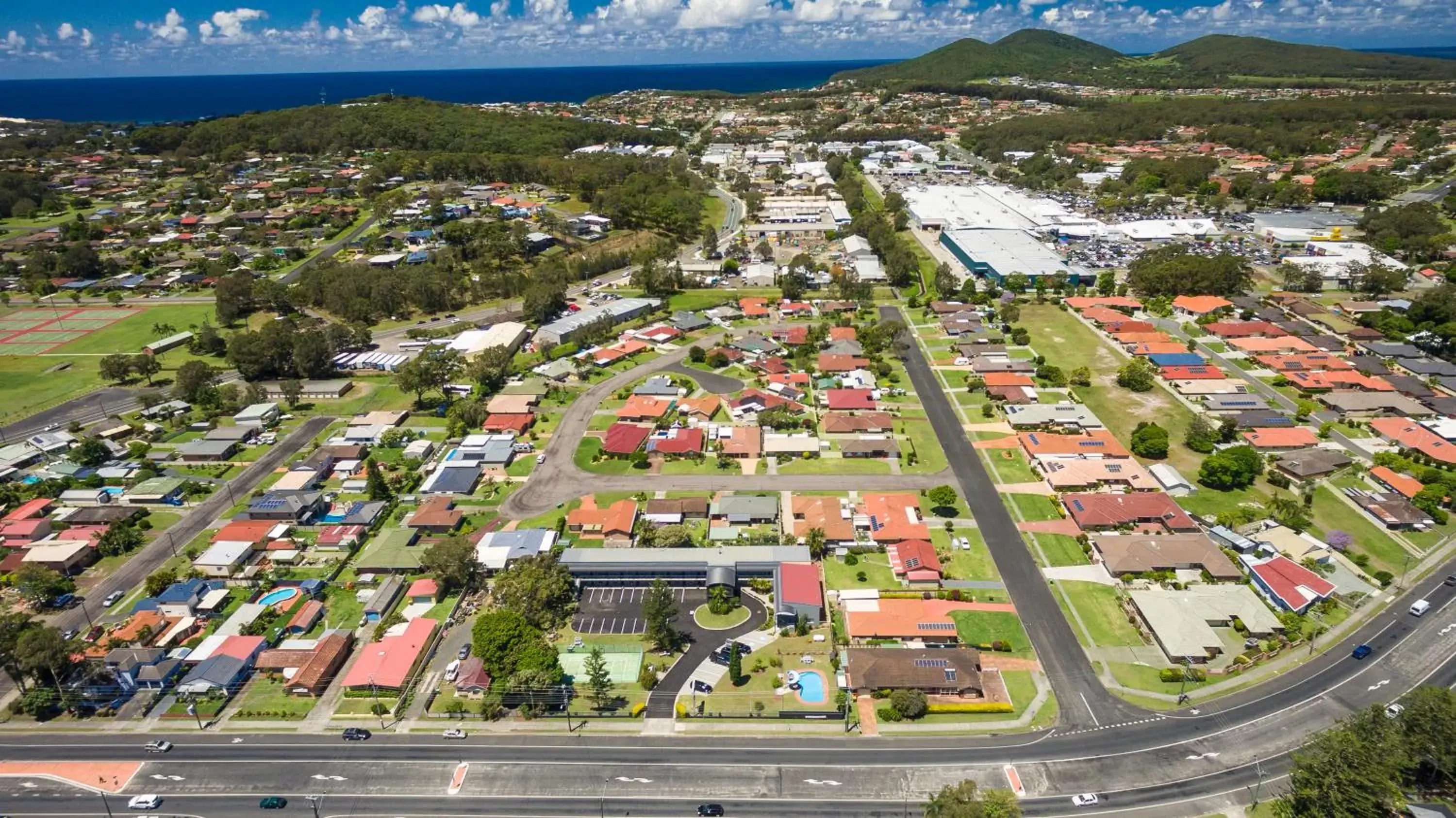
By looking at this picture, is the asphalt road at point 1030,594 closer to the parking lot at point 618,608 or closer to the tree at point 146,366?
the parking lot at point 618,608

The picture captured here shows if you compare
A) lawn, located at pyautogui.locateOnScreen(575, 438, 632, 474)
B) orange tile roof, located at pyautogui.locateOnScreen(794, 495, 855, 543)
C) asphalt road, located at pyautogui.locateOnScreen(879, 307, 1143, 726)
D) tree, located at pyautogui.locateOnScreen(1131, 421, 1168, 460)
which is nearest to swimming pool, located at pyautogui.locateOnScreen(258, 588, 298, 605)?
lawn, located at pyautogui.locateOnScreen(575, 438, 632, 474)

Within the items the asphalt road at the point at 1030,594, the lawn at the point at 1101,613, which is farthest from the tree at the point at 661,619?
the lawn at the point at 1101,613

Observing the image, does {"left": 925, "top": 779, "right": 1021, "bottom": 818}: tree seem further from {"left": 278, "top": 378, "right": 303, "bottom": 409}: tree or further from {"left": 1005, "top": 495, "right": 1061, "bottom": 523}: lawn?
{"left": 278, "top": 378, "right": 303, "bottom": 409}: tree

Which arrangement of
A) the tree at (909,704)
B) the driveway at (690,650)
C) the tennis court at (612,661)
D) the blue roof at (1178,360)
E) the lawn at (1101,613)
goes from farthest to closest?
the blue roof at (1178,360) → the lawn at (1101,613) → the tennis court at (612,661) → the driveway at (690,650) → the tree at (909,704)

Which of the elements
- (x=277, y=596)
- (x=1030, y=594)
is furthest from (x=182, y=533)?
(x=1030, y=594)

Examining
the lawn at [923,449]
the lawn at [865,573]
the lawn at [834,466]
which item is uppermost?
the lawn at [923,449]

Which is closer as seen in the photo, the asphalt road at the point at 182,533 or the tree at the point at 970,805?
the tree at the point at 970,805
